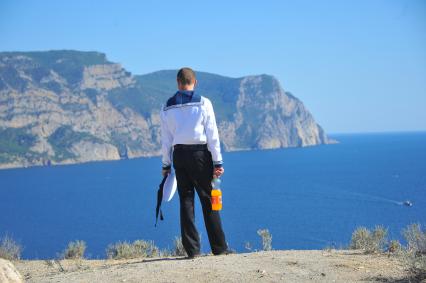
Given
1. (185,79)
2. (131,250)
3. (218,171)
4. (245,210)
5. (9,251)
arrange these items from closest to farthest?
1. (218,171)
2. (185,79)
3. (131,250)
4. (9,251)
5. (245,210)

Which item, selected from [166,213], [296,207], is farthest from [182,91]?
[296,207]

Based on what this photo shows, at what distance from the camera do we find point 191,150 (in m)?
7.07

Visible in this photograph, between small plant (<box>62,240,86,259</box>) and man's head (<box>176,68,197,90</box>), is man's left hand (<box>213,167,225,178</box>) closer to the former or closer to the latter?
man's head (<box>176,68,197,90</box>)

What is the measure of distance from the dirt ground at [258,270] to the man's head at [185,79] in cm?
201

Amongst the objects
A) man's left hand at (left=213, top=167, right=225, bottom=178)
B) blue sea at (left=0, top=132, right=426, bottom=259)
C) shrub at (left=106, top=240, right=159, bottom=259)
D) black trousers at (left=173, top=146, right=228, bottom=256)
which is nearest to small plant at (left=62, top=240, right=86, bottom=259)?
shrub at (left=106, top=240, right=159, bottom=259)

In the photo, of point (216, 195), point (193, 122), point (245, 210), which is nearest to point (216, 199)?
point (216, 195)

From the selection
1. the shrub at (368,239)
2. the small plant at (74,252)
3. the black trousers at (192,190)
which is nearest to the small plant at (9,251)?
the small plant at (74,252)

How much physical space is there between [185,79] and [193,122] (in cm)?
52

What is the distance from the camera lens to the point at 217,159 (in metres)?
7.02

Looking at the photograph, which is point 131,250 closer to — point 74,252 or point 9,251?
point 74,252

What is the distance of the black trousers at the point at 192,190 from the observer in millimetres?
7082

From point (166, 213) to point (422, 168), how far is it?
6458cm

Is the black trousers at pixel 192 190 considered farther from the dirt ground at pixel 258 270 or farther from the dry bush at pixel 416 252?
the dry bush at pixel 416 252

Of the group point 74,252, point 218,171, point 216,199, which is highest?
point 218,171
